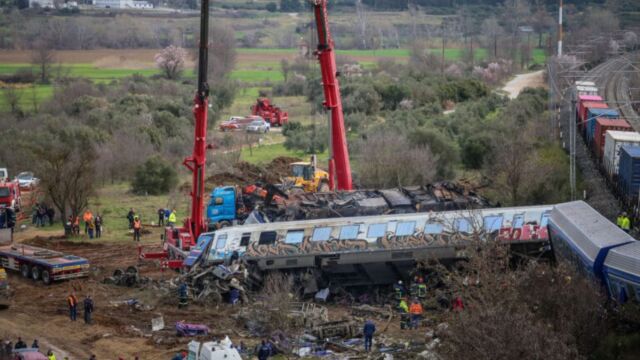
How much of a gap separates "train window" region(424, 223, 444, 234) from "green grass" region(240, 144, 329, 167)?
95.3 ft

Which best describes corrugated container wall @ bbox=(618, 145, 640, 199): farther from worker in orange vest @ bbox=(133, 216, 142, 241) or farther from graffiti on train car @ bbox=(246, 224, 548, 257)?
worker in orange vest @ bbox=(133, 216, 142, 241)

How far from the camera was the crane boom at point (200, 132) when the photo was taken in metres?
34.1

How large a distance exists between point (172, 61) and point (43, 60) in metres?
11.9

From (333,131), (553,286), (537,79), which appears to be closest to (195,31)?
(537,79)

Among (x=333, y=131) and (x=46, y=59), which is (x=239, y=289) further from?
(x=46, y=59)

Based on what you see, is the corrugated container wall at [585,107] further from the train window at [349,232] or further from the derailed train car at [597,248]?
the train window at [349,232]

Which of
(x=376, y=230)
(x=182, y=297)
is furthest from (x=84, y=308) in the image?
(x=376, y=230)

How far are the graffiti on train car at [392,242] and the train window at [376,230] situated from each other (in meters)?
0.14

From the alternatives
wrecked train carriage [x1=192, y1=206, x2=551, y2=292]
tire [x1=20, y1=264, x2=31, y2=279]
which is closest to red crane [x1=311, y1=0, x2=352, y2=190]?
wrecked train carriage [x1=192, y1=206, x2=551, y2=292]

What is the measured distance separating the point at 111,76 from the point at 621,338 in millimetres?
82782

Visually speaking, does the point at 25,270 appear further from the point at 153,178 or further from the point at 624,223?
the point at 624,223

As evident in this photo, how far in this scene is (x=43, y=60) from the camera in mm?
91750

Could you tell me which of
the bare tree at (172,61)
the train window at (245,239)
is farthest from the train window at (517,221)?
the bare tree at (172,61)

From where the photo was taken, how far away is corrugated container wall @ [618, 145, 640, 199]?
35.1 metres
